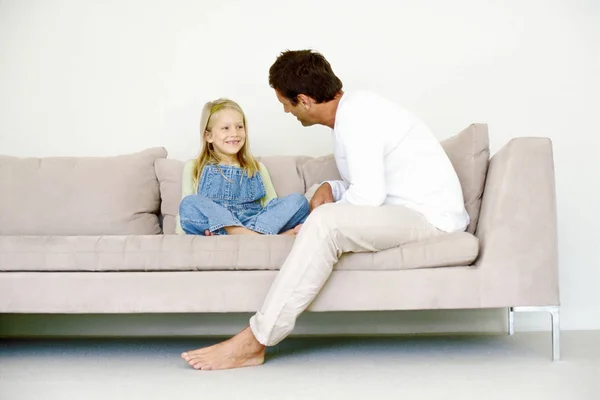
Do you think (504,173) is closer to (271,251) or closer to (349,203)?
(349,203)

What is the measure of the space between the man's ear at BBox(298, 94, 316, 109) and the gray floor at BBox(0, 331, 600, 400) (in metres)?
0.86

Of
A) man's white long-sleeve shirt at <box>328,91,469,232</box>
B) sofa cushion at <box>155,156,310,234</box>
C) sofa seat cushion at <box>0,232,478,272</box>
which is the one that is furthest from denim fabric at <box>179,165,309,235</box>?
man's white long-sleeve shirt at <box>328,91,469,232</box>

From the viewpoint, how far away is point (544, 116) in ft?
11.1

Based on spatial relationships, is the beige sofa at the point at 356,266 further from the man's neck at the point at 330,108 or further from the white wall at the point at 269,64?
the white wall at the point at 269,64

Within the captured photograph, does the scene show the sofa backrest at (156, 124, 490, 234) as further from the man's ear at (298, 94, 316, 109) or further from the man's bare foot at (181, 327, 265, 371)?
the man's bare foot at (181, 327, 265, 371)

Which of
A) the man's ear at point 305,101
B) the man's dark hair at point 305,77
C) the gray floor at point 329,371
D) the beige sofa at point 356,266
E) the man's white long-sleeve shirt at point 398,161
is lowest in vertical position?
A: the gray floor at point 329,371

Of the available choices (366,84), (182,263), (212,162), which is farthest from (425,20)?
(182,263)

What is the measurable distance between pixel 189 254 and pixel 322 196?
58 centimetres

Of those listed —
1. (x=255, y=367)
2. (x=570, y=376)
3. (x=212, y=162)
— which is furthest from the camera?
(x=212, y=162)

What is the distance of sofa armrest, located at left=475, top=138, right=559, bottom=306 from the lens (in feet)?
7.83

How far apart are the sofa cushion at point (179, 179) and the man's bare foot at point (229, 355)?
34.2 inches

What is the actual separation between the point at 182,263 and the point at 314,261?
48 cm

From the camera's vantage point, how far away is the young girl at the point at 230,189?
108 inches

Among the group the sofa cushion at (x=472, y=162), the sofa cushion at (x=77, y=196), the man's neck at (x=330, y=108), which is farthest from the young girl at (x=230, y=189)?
the sofa cushion at (x=472, y=162)
